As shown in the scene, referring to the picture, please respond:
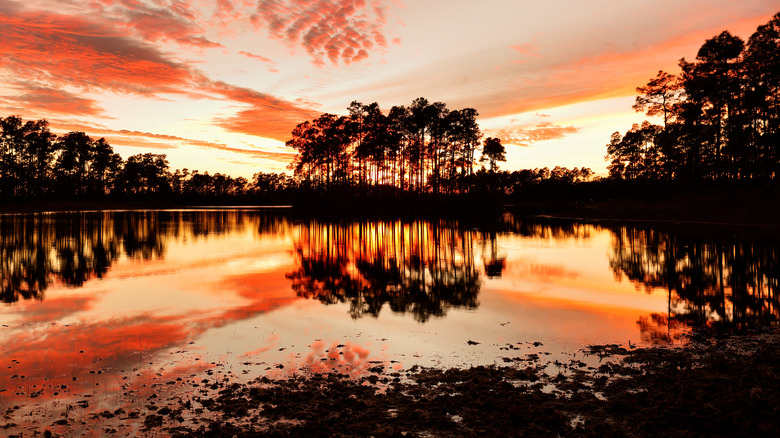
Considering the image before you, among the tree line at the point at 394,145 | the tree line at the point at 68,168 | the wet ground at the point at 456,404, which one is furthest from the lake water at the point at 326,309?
the tree line at the point at 68,168

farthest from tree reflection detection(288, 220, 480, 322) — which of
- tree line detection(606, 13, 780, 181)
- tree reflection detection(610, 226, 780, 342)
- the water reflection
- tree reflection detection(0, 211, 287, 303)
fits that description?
tree line detection(606, 13, 780, 181)

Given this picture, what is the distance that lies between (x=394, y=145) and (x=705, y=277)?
262ft

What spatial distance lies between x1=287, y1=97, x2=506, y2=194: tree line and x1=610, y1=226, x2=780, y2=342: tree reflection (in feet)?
213

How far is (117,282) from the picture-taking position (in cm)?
1817

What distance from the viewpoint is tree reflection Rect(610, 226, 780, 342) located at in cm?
1225

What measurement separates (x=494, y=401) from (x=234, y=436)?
11.8 feet

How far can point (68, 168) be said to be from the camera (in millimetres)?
141500

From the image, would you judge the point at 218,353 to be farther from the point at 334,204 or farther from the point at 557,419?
the point at 334,204

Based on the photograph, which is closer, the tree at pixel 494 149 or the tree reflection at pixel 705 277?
the tree reflection at pixel 705 277

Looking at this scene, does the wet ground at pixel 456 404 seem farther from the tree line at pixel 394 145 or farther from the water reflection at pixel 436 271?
the tree line at pixel 394 145

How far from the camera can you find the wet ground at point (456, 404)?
19.2 ft

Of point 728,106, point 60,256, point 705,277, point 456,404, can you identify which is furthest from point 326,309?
point 728,106

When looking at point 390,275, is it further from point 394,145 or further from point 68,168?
point 68,168

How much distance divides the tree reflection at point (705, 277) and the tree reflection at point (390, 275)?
20.4 ft
